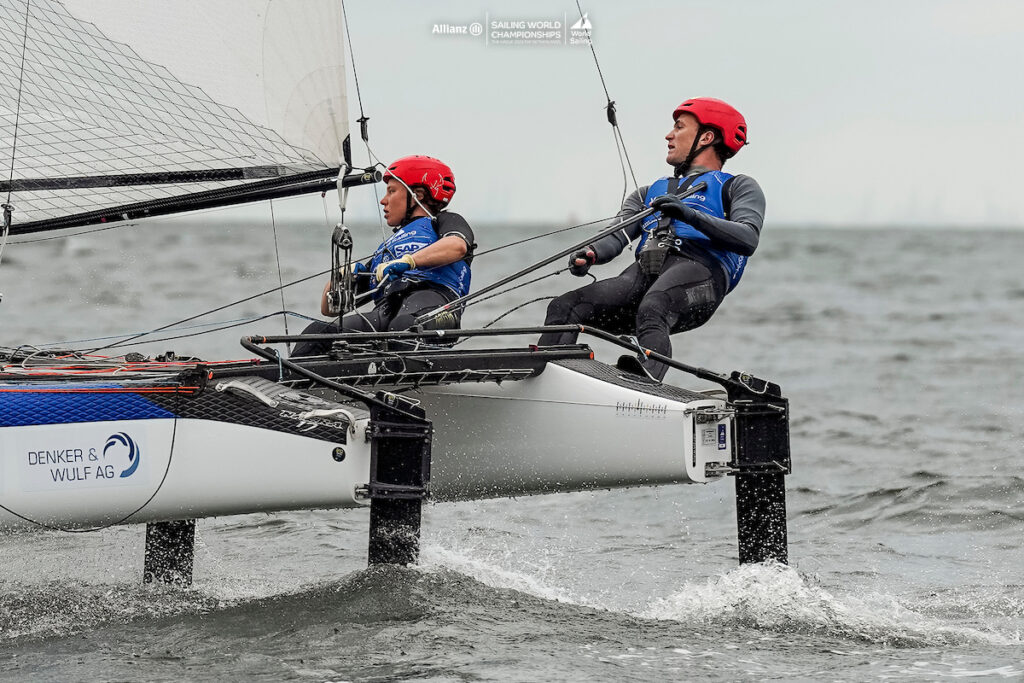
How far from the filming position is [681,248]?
5.68 meters

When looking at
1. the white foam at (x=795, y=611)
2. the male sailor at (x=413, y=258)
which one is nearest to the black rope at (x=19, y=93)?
the male sailor at (x=413, y=258)

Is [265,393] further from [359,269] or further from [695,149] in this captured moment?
[695,149]

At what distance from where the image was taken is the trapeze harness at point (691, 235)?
5.62 m

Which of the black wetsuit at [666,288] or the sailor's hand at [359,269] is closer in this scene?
the black wetsuit at [666,288]

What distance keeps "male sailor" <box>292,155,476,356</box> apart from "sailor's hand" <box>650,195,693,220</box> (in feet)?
2.63

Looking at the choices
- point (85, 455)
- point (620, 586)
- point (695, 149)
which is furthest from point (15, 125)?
point (620, 586)

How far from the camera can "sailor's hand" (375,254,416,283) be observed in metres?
5.57

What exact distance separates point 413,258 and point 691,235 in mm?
1049

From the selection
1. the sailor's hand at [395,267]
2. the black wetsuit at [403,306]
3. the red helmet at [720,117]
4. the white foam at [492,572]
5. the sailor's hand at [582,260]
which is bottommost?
the white foam at [492,572]

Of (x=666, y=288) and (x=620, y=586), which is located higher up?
(x=666, y=288)

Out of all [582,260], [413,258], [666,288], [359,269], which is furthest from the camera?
[359,269]

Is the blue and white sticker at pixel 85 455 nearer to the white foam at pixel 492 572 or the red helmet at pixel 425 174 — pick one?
the white foam at pixel 492 572

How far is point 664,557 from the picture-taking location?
6.56 metres

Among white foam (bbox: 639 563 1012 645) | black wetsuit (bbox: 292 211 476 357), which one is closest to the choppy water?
white foam (bbox: 639 563 1012 645)
